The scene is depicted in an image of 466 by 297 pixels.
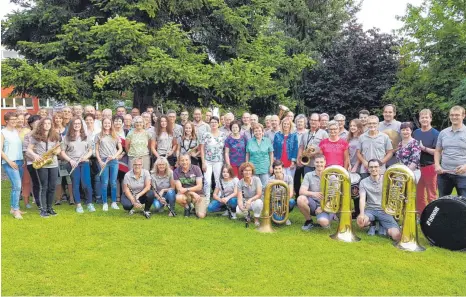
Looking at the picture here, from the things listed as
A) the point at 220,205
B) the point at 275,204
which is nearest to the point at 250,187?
the point at 275,204

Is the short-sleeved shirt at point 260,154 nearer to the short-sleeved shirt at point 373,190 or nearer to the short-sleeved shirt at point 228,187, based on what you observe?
the short-sleeved shirt at point 228,187

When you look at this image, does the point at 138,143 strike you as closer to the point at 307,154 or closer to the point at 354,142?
the point at 307,154

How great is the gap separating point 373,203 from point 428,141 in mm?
1456

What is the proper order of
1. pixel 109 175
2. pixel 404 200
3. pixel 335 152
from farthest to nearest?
pixel 109 175, pixel 335 152, pixel 404 200

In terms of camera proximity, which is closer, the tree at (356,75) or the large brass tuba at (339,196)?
the large brass tuba at (339,196)

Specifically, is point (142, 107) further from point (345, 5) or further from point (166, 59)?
point (345, 5)

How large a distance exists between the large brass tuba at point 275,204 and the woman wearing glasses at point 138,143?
259 cm

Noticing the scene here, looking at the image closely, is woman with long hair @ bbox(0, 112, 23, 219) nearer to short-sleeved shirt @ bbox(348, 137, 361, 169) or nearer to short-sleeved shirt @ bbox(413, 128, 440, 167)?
short-sleeved shirt @ bbox(348, 137, 361, 169)

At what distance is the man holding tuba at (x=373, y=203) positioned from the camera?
5852 mm

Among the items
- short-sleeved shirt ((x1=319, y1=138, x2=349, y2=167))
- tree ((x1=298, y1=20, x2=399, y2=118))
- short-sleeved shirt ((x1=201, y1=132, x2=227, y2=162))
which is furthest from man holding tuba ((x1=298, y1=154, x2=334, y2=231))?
tree ((x1=298, y1=20, x2=399, y2=118))

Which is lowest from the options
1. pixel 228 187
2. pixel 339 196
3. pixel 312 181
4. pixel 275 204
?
pixel 275 204

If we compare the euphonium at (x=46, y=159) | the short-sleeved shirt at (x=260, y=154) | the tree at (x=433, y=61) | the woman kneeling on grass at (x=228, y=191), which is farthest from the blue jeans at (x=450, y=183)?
the tree at (x=433, y=61)

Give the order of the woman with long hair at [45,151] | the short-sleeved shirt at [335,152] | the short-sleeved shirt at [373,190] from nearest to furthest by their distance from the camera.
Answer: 1. the short-sleeved shirt at [373,190]
2. the short-sleeved shirt at [335,152]
3. the woman with long hair at [45,151]

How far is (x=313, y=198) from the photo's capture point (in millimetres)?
6285
